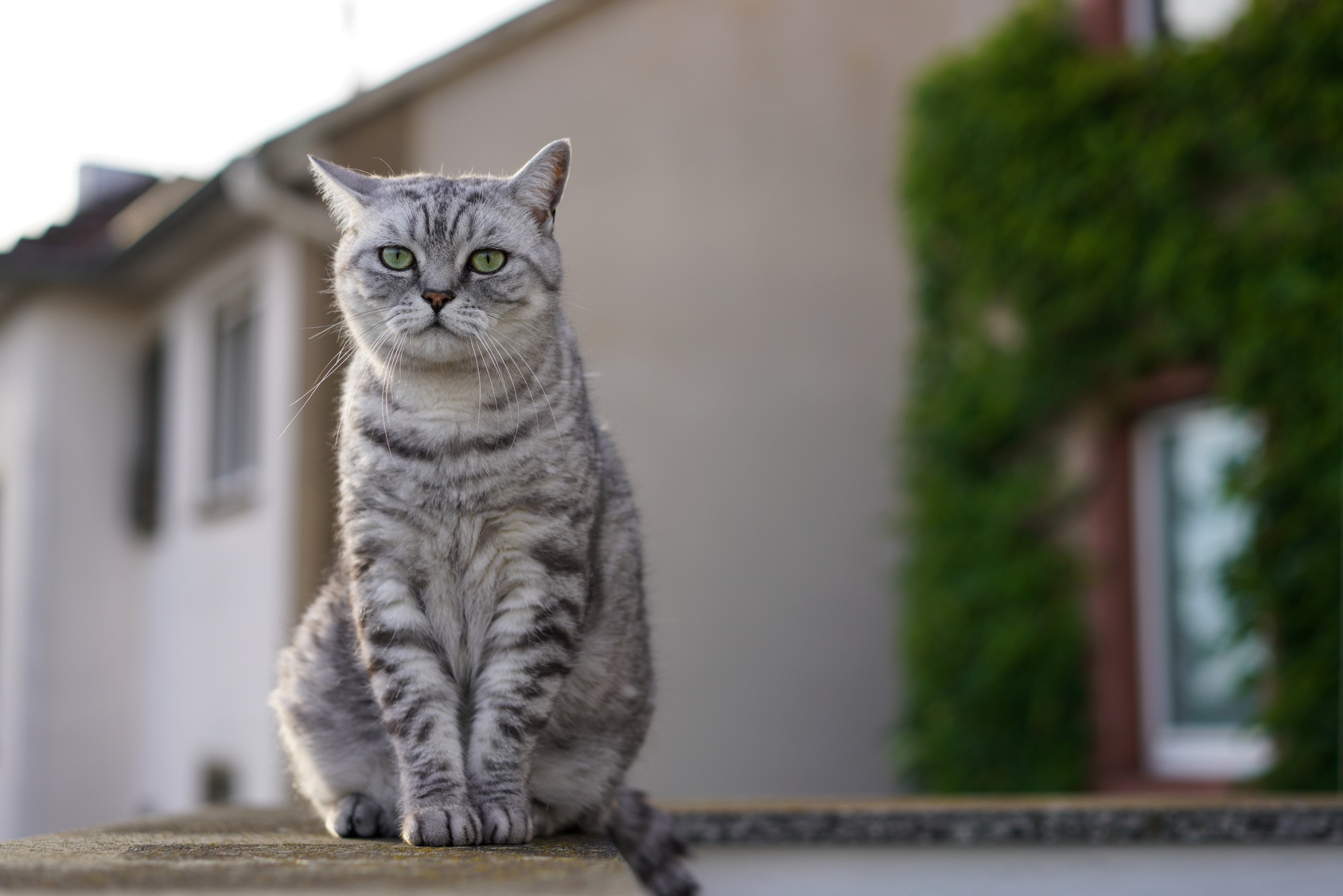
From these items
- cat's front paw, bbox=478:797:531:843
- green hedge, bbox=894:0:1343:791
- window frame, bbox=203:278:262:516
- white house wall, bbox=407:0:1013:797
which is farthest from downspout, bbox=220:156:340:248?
cat's front paw, bbox=478:797:531:843

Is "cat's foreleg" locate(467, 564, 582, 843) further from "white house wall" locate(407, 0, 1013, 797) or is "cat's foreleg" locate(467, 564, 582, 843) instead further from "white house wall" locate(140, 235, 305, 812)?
"white house wall" locate(407, 0, 1013, 797)

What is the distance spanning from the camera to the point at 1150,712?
6570 mm

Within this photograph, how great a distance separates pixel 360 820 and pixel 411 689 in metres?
0.35

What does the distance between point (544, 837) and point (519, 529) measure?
1.89ft

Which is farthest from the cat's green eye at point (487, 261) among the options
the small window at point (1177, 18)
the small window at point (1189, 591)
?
the small window at point (1177, 18)

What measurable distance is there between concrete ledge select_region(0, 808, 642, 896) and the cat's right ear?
1156mm

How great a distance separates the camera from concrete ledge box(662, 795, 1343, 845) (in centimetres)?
298

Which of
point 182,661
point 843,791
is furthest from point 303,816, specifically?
point 182,661

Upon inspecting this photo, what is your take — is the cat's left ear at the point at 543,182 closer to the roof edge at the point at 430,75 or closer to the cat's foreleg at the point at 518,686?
the cat's foreleg at the point at 518,686

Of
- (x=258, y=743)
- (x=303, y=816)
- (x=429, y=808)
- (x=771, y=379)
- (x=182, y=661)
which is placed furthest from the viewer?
(x=182, y=661)

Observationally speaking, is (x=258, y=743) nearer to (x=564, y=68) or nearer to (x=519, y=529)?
(x=564, y=68)

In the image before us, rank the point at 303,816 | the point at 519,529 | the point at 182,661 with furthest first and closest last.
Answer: the point at 182,661
the point at 303,816
the point at 519,529

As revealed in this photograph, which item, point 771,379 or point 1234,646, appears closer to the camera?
point 1234,646

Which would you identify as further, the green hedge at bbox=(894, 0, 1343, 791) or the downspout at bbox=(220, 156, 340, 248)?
the downspout at bbox=(220, 156, 340, 248)
